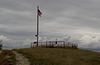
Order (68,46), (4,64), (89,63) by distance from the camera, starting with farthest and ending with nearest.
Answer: (68,46)
(89,63)
(4,64)

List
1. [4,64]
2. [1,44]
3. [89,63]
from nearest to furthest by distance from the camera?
[4,64] → [89,63] → [1,44]

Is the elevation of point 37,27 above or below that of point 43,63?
above

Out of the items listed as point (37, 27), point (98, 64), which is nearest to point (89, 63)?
point (98, 64)

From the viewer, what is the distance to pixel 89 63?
17391 mm

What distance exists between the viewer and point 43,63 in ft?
55.4

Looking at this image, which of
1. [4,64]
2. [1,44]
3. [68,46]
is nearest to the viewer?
[4,64]

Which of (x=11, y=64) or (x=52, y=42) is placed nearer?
(x=11, y=64)

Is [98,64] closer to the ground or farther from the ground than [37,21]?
closer to the ground

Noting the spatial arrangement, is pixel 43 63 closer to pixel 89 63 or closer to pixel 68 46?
pixel 89 63

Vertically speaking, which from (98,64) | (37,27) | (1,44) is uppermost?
(37,27)

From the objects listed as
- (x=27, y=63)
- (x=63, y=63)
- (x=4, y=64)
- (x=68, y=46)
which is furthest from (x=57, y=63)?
(x=68, y=46)

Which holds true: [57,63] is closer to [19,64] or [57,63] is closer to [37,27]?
[19,64]

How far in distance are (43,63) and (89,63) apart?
5261mm

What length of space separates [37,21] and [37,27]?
182cm
